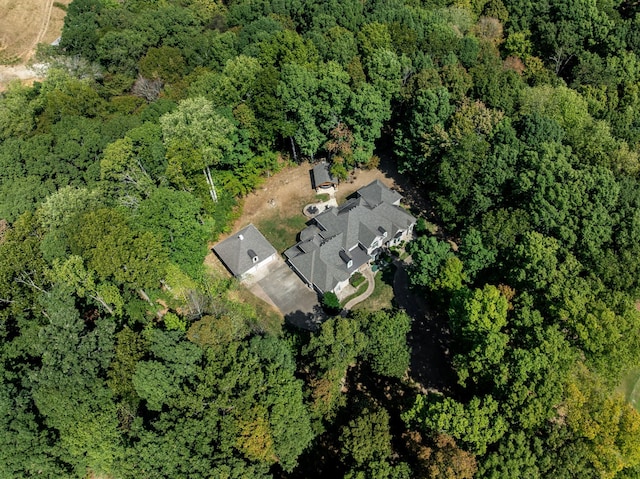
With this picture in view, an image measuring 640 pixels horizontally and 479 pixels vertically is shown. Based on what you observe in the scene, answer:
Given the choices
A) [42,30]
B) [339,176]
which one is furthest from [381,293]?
[42,30]

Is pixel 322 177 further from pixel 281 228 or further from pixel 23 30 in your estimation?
pixel 23 30

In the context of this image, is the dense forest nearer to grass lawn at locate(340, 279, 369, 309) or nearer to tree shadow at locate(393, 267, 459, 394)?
tree shadow at locate(393, 267, 459, 394)

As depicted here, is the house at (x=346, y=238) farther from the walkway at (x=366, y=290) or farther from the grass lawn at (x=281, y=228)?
the grass lawn at (x=281, y=228)

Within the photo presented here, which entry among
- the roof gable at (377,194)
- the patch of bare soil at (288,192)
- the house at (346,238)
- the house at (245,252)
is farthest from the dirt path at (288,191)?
the house at (245,252)

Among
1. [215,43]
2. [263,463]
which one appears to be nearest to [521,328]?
[263,463]

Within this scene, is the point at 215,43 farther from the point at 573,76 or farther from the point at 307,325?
the point at 573,76
